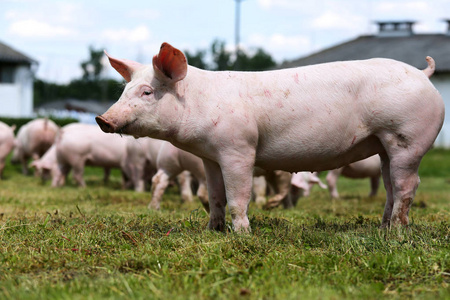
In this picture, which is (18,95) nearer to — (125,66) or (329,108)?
(125,66)

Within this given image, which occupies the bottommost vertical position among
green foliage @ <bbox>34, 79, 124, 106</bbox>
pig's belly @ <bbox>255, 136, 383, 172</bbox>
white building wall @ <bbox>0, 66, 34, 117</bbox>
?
green foliage @ <bbox>34, 79, 124, 106</bbox>

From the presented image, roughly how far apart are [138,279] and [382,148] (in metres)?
2.43

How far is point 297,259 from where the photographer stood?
3.52 meters

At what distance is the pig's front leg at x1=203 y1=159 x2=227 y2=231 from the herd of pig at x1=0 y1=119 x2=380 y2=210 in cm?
246

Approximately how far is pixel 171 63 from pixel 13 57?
33090mm

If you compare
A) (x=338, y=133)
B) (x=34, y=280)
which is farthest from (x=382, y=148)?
(x=34, y=280)

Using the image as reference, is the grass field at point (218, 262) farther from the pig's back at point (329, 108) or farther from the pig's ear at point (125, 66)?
the pig's ear at point (125, 66)

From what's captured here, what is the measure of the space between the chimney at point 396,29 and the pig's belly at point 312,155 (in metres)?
33.5

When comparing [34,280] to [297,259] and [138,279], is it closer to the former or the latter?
[138,279]

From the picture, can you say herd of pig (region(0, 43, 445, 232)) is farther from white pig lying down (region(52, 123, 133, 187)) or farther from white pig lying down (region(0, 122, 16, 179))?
white pig lying down (region(0, 122, 16, 179))

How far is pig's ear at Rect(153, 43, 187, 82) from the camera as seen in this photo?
425cm

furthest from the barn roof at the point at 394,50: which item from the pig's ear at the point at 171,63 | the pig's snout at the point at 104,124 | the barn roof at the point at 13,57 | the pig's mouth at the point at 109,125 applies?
the pig's snout at the point at 104,124

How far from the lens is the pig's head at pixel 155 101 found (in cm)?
425

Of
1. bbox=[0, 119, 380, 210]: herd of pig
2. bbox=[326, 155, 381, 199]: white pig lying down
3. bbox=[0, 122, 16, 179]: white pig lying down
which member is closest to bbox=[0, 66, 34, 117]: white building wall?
bbox=[0, 119, 380, 210]: herd of pig
